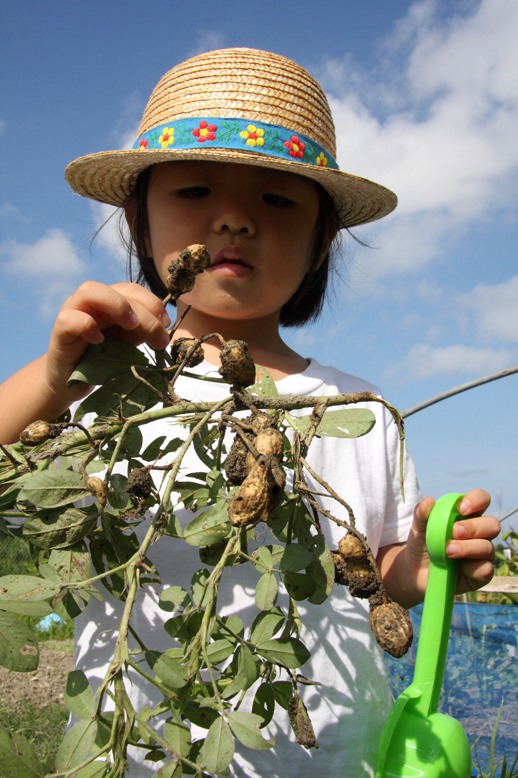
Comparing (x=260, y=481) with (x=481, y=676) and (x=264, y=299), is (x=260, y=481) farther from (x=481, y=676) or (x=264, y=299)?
(x=481, y=676)

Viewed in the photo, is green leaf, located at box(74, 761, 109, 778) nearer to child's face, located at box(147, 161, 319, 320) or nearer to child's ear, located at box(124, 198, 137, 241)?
child's face, located at box(147, 161, 319, 320)

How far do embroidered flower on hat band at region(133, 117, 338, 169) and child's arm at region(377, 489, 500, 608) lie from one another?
0.72 metres

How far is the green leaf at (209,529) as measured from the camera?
619 millimetres

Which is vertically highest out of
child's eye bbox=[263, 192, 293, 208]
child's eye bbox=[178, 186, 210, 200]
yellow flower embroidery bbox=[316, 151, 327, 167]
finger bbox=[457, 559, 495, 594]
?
yellow flower embroidery bbox=[316, 151, 327, 167]

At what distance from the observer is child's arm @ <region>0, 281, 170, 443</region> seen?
836 mm

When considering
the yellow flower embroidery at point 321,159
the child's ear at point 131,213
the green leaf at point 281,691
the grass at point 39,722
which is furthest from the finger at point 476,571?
the grass at point 39,722

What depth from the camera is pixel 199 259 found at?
0.71 meters

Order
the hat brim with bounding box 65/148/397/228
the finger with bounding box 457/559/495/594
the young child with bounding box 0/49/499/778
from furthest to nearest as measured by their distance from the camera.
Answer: the hat brim with bounding box 65/148/397/228
the young child with bounding box 0/49/499/778
the finger with bounding box 457/559/495/594

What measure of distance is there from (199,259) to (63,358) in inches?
10.6

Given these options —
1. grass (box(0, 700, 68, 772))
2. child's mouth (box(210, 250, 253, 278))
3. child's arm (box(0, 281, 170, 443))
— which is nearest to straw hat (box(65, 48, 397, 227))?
child's mouth (box(210, 250, 253, 278))

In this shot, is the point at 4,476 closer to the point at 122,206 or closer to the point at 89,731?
the point at 89,731

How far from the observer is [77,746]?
54 cm

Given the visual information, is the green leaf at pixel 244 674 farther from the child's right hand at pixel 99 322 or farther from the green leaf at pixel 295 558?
the child's right hand at pixel 99 322

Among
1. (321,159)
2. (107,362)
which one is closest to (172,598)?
(107,362)
